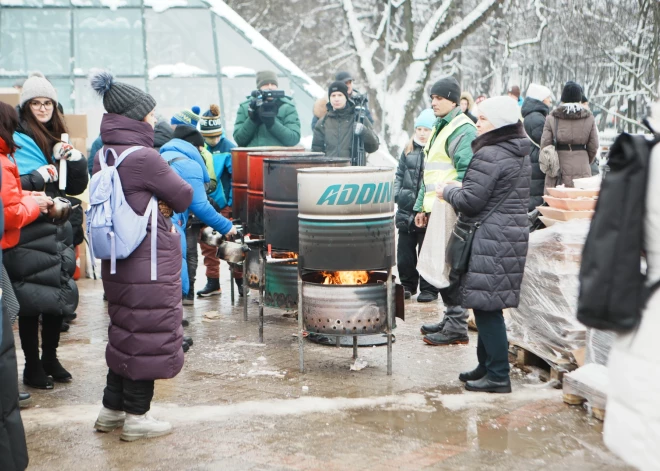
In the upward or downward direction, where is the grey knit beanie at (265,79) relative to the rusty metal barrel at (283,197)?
upward

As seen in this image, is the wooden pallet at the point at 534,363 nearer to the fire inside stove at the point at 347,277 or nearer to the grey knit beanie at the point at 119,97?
the fire inside stove at the point at 347,277

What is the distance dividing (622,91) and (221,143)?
15.1 meters

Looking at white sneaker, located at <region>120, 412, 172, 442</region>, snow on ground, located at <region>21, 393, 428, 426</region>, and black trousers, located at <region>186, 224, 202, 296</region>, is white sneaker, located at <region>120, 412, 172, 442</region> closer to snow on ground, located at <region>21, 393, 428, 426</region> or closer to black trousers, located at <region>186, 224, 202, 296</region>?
snow on ground, located at <region>21, 393, 428, 426</region>

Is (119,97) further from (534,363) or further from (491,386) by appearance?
(534,363)

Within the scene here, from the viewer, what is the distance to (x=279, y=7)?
36594mm

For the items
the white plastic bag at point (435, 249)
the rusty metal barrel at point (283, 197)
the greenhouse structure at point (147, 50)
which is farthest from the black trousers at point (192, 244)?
the greenhouse structure at point (147, 50)

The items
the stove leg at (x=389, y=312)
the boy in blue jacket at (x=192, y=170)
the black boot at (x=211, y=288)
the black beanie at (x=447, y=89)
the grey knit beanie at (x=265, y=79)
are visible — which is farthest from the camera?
the grey knit beanie at (x=265, y=79)

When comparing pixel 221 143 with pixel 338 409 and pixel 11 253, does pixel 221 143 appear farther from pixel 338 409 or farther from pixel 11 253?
pixel 338 409

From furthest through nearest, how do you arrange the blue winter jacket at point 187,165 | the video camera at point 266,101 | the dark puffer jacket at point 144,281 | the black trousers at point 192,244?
the video camera at point 266,101, the black trousers at point 192,244, the blue winter jacket at point 187,165, the dark puffer jacket at point 144,281

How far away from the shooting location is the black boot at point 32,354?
6.49 metres

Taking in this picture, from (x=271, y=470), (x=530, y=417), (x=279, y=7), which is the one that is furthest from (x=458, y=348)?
(x=279, y=7)

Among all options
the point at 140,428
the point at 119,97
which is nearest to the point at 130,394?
the point at 140,428

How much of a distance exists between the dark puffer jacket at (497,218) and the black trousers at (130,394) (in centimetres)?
224

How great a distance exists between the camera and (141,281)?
5.27 m
